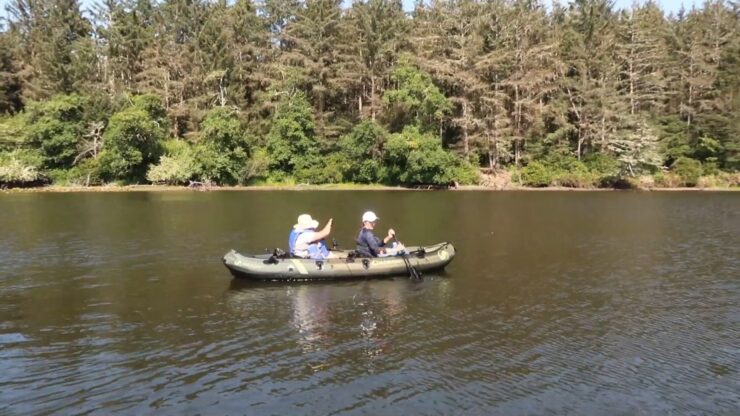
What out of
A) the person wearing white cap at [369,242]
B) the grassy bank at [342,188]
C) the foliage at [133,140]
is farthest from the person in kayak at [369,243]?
the foliage at [133,140]

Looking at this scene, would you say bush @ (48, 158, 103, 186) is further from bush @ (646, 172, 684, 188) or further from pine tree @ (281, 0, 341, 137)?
bush @ (646, 172, 684, 188)

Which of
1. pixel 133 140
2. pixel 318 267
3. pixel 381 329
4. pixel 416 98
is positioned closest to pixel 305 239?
pixel 318 267

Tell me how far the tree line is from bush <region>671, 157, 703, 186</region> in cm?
17

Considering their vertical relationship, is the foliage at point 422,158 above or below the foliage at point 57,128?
below

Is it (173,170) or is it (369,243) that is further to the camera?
(173,170)

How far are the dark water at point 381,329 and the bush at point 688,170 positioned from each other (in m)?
30.8

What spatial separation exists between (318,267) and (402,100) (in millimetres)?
39770

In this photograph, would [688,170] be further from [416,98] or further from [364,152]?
[364,152]

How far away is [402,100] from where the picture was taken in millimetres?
55656

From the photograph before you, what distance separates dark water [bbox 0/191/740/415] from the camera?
392 inches

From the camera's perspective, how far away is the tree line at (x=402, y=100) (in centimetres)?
5628

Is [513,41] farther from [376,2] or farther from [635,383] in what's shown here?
[635,383]

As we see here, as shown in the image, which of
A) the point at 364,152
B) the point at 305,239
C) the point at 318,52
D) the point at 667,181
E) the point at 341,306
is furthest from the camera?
the point at 318,52

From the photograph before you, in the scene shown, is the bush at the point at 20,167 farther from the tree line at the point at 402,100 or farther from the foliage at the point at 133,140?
the foliage at the point at 133,140
